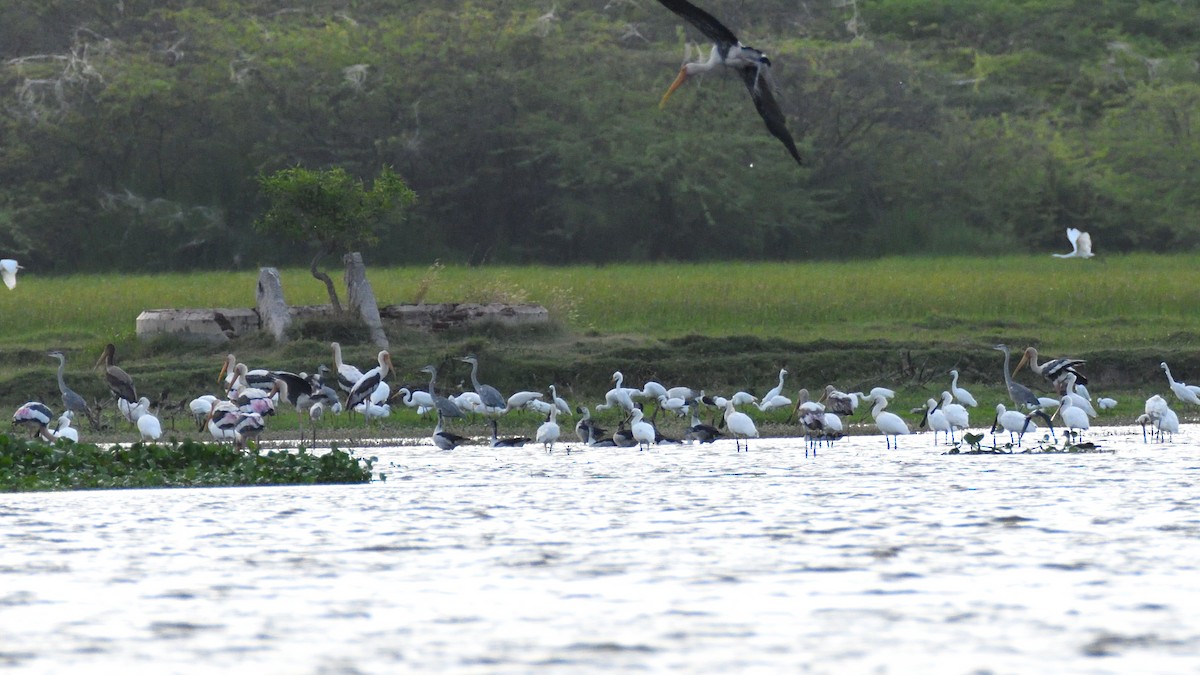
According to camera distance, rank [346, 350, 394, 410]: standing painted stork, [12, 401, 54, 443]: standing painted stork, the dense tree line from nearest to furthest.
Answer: [12, 401, 54, 443]: standing painted stork
[346, 350, 394, 410]: standing painted stork
the dense tree line

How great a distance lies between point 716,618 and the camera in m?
8.75

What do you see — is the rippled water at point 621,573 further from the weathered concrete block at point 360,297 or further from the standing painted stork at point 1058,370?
the weathered concrete block at point 360,297

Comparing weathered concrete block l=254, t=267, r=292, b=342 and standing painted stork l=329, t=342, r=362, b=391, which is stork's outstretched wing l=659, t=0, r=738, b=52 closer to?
standing painted stork l=329, t=342, r=362, b=391

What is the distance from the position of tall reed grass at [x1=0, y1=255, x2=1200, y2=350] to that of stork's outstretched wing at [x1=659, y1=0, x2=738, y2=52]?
44.9 ft

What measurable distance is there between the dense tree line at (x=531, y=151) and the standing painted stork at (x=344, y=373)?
738 inches

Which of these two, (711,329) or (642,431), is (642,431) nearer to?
(642,431)

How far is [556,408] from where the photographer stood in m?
18.7

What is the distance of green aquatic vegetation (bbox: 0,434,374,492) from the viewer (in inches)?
570

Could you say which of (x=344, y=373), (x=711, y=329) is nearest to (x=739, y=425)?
(x=344, y=373)

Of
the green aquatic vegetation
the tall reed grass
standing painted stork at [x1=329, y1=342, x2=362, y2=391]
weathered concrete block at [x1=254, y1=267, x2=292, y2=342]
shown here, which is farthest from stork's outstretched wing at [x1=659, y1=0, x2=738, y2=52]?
the tall reed grass

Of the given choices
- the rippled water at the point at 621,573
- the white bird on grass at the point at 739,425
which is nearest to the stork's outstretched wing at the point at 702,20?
the rippled water at the point at 621,573

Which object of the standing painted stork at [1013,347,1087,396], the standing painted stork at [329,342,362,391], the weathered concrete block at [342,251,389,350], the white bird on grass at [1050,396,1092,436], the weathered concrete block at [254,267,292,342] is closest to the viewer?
the white bird on grass at [1050,396,1092,436]

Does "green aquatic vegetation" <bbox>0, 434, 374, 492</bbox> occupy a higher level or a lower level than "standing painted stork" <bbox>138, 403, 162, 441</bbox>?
lower

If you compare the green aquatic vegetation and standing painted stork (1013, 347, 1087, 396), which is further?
standing painted stork (1013, 347, 1087, 396)
